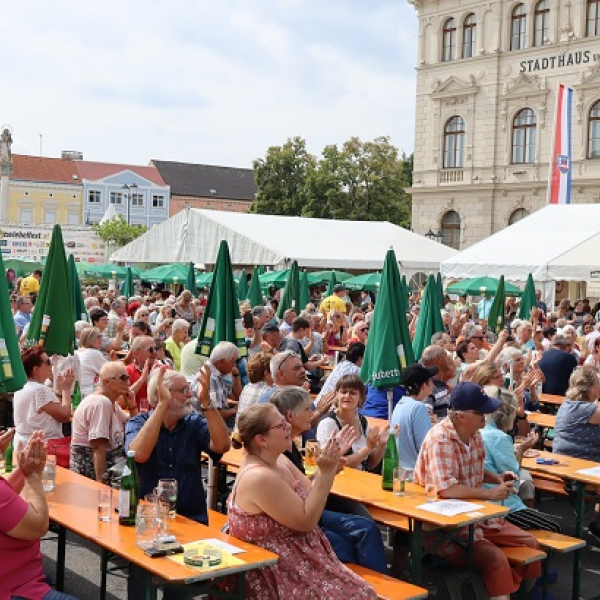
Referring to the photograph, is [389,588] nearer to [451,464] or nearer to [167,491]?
[451,464]

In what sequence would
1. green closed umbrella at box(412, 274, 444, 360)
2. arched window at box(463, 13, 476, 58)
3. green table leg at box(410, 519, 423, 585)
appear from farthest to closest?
arched window at box(463, 13, 476, 58), green closed umbrella at box(412, 274, 444, 360), green table leg at box(410, 519, 423, 585)

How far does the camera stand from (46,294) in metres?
9.03

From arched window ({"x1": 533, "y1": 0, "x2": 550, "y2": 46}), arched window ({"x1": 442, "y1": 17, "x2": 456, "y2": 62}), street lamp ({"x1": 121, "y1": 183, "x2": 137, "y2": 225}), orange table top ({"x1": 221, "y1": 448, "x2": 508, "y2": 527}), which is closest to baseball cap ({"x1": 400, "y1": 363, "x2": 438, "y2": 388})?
orange table top ({"x1": 221, "y1": 448, "x2": 508, "y2": 527})

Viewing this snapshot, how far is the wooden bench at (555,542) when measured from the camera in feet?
19.2

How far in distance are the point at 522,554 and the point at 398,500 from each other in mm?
872

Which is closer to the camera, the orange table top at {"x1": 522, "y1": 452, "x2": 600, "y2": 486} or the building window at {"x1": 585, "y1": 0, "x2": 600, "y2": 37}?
the orange table top at {"x1": 522, "y1": 452, "x2": 600, "y2": 486}

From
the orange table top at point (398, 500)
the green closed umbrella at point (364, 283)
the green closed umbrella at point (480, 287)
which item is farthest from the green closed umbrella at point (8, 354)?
the green closed umbrella at point (364, 283)

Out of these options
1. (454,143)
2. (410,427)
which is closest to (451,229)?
(454,143)

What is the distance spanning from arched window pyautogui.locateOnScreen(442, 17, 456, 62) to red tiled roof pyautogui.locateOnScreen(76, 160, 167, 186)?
2161 inches

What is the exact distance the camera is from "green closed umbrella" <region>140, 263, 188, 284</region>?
90.6 feet

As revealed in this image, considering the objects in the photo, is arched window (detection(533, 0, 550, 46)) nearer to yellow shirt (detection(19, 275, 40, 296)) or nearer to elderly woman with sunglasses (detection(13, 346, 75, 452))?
yellow shirt (detection(19, 275, 40, 296))

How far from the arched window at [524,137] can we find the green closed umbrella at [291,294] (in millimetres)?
24777

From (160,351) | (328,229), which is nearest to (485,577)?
(160,351)

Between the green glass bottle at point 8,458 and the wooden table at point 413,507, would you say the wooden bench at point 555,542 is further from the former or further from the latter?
the green glass bottle at point 8,458
